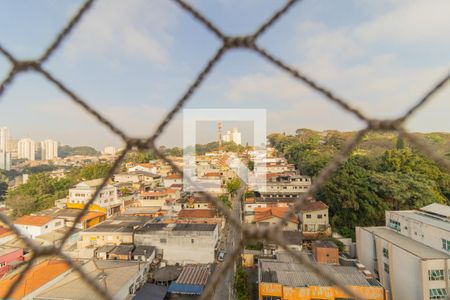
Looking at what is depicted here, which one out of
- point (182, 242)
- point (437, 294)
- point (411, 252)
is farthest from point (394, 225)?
point (182, 242)

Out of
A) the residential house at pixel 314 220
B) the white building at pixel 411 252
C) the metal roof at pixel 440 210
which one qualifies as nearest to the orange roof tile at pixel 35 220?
the residential house at pixel 314 220

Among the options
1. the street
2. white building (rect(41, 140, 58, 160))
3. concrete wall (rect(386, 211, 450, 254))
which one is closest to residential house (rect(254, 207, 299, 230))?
the street

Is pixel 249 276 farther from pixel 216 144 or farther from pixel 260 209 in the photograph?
pixel 216 144

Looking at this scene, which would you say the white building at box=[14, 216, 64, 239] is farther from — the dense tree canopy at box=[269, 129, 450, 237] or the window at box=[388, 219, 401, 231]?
the window at box=[388, 219, 401, 231]

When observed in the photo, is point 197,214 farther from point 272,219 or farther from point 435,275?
point 435,275

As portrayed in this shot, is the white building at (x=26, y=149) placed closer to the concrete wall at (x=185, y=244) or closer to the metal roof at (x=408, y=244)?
the concrete wall at (x=185, y=244)
